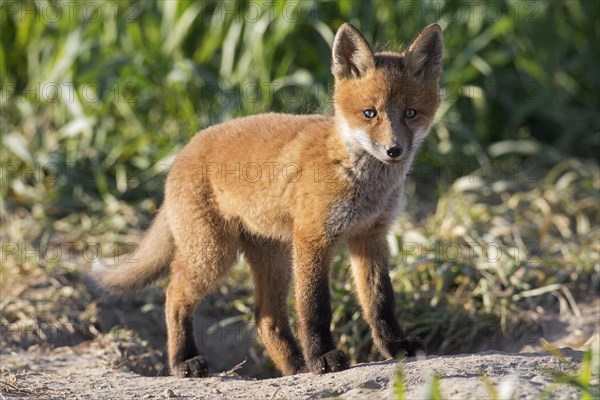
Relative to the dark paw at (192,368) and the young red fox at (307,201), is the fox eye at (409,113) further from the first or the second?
the dark paw at (192,368)

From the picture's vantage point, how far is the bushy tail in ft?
18.4

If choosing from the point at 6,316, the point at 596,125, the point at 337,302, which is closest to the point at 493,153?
the point at 596,125

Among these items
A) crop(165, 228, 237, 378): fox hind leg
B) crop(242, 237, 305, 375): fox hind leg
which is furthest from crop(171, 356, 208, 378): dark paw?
crop(242, 237, 305, 375): fox hind leg

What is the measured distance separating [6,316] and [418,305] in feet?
9.33

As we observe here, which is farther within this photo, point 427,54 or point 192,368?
point 192,368

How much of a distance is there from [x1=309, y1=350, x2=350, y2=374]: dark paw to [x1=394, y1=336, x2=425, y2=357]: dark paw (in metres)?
0.38

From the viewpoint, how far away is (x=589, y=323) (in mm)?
6055

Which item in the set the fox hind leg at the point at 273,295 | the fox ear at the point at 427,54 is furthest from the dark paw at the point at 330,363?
the fox ear at the point at 427,54

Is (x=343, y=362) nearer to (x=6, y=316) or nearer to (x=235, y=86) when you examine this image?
(x=6, y=316)

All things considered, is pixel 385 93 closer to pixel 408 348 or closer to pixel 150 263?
pixel 408 348

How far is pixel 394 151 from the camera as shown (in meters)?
4.45

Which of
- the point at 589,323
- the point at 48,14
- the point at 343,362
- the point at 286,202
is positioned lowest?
the point at 589,323

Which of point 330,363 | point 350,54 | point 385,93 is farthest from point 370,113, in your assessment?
point 330,363

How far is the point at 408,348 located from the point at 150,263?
1.76 meters
